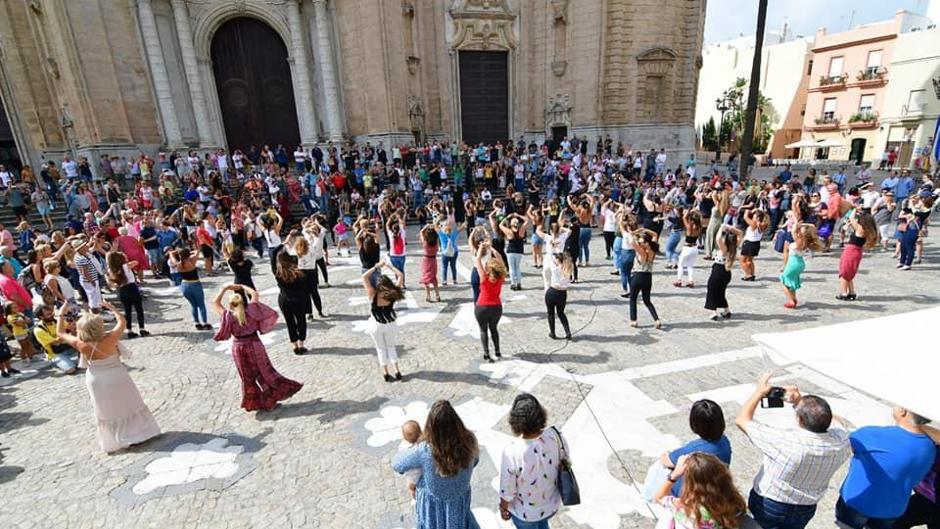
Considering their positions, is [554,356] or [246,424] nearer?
[246,424]

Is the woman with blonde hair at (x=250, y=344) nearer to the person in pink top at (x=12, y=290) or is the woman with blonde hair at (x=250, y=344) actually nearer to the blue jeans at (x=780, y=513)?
the person in pink top at (x=12, y=290)

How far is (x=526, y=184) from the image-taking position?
66.2ft

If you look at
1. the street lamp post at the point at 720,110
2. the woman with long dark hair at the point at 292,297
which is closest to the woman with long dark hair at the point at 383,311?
the woman with long dark hair at the point at 292,297

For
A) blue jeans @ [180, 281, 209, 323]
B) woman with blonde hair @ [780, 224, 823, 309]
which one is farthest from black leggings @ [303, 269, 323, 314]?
woman with blonde hair @ [780, 224, 823, 309]

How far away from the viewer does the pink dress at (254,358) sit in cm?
536

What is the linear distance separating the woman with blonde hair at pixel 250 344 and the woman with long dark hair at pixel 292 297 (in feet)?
2.85

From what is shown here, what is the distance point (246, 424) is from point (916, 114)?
45.4m

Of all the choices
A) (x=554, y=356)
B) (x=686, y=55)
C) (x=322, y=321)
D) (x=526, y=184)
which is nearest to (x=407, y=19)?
(x=526, y=184)

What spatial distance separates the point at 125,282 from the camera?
7645mm

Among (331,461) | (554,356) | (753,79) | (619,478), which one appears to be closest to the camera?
(619,478)

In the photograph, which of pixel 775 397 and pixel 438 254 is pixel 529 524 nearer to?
pixel 775 397

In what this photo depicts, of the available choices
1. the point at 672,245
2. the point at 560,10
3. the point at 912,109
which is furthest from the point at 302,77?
the point at 912,109

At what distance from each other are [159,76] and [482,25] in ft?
49.0

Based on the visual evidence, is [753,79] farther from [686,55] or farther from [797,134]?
[797,134]
